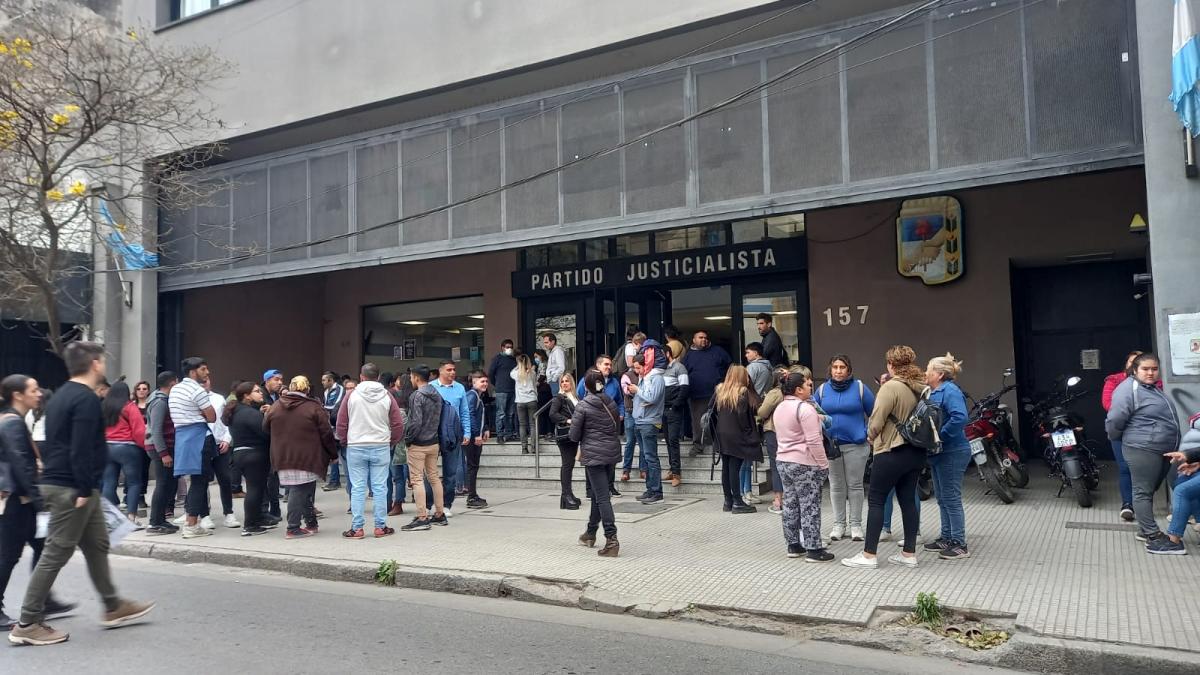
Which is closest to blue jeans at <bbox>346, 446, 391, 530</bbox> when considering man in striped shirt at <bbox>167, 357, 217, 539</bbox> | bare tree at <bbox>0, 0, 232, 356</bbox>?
man in striped shirt at <bbox>167, 357, 217, 539</bbox>

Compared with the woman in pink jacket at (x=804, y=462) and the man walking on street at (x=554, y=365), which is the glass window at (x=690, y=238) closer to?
the man walking on street at (x=554, y=365)

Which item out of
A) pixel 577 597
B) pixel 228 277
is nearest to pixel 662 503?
pixel 577 597

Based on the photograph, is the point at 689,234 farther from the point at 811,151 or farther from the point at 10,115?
the point at 10,115

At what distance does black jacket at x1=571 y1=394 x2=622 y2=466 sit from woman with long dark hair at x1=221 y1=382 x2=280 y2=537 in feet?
13.1

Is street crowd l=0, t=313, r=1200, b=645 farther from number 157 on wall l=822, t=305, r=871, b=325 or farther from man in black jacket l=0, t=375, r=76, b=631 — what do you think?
number 157 on wall l=822, t=305, r=871, b=325

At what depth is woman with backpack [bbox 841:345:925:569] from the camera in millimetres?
6816

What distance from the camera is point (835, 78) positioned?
35.2 feet

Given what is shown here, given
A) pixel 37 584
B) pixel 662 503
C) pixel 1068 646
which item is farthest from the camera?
pixel 662 503

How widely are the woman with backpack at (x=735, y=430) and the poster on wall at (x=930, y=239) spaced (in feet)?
15.3

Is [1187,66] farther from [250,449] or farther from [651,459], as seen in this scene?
[250,449]

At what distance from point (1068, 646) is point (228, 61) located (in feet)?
52.6

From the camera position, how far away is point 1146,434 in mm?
7391

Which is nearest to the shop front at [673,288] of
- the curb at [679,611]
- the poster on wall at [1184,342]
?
the poster on wall at [1184,342]

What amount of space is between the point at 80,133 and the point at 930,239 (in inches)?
534
